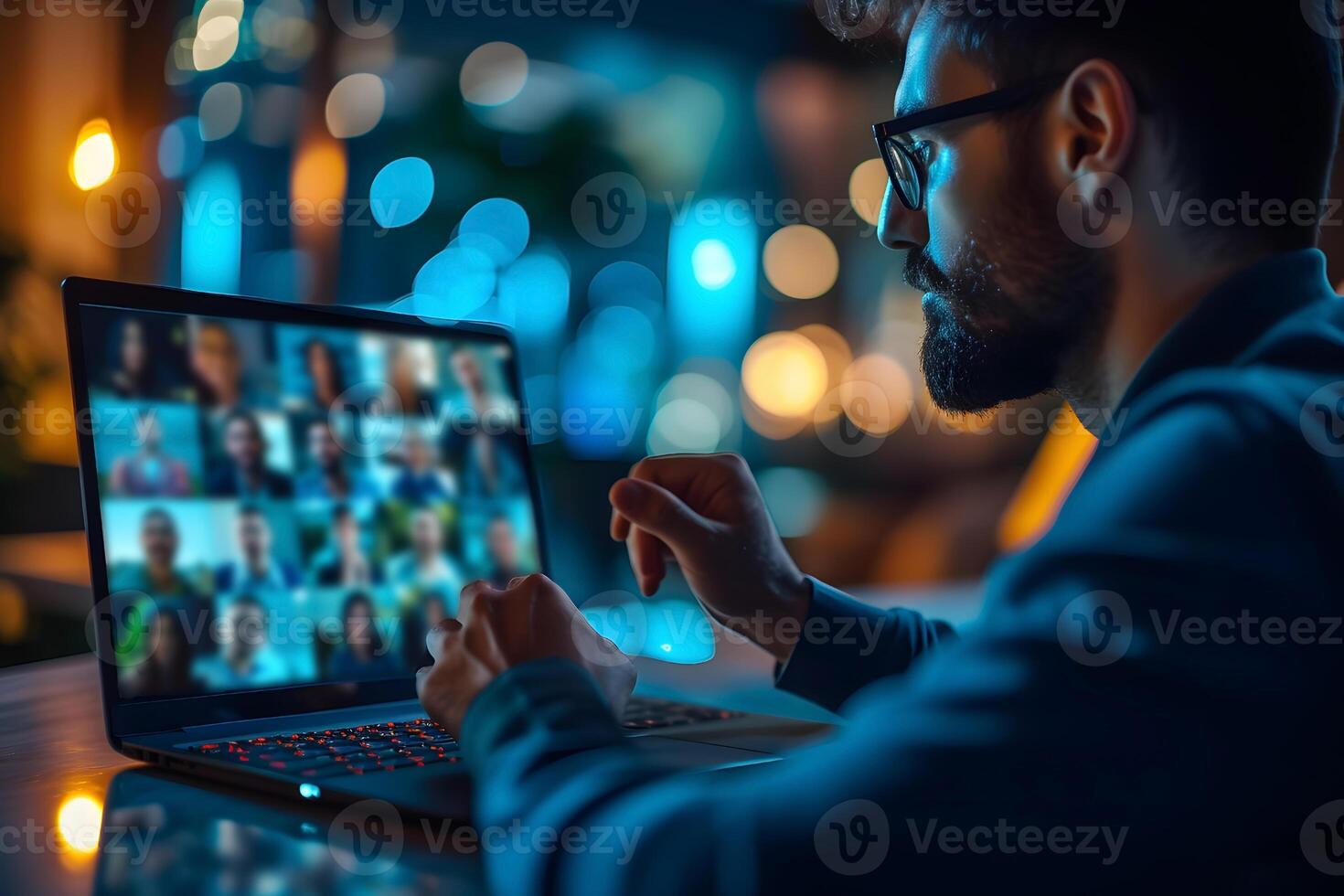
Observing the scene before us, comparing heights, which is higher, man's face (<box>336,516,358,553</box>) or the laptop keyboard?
man's face (<box>336,516,358,553</box>)

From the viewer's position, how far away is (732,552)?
91 cm

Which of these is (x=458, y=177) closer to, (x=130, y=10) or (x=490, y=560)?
(x=130, y=10)

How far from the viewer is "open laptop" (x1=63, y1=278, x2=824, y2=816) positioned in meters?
0.80

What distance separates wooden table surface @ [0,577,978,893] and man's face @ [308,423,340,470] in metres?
0.30

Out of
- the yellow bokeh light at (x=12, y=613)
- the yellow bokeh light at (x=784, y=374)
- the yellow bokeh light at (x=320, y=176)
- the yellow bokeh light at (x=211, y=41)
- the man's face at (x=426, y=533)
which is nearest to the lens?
the man's face at (x=426, y=533)

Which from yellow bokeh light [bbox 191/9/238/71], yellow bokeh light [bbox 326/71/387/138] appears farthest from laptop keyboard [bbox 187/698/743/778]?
yellow bokeh light [bbox 326/71/387/138]

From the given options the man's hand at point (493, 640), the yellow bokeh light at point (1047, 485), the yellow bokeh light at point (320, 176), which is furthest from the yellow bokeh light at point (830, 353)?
the man's hand at point (493, 640)

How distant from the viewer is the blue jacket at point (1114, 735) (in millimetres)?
384

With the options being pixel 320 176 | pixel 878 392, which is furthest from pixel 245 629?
pixel 878 392

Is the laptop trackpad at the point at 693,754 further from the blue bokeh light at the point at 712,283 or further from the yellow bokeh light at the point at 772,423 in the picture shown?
the yellow bokeh light at the point at 772,423

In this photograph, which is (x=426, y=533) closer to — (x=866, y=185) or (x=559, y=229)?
(x=559, y=229)

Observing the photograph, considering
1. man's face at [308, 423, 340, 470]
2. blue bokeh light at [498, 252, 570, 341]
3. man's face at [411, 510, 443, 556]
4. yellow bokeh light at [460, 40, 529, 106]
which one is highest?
yellow bokeh light at [460, 40, 529, 106]

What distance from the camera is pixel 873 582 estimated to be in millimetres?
6371

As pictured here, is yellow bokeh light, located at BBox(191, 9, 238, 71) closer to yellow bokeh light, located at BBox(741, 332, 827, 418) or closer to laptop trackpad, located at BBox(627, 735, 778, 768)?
laptop trackpad, located at BBox(627, 735, 778, 768)
